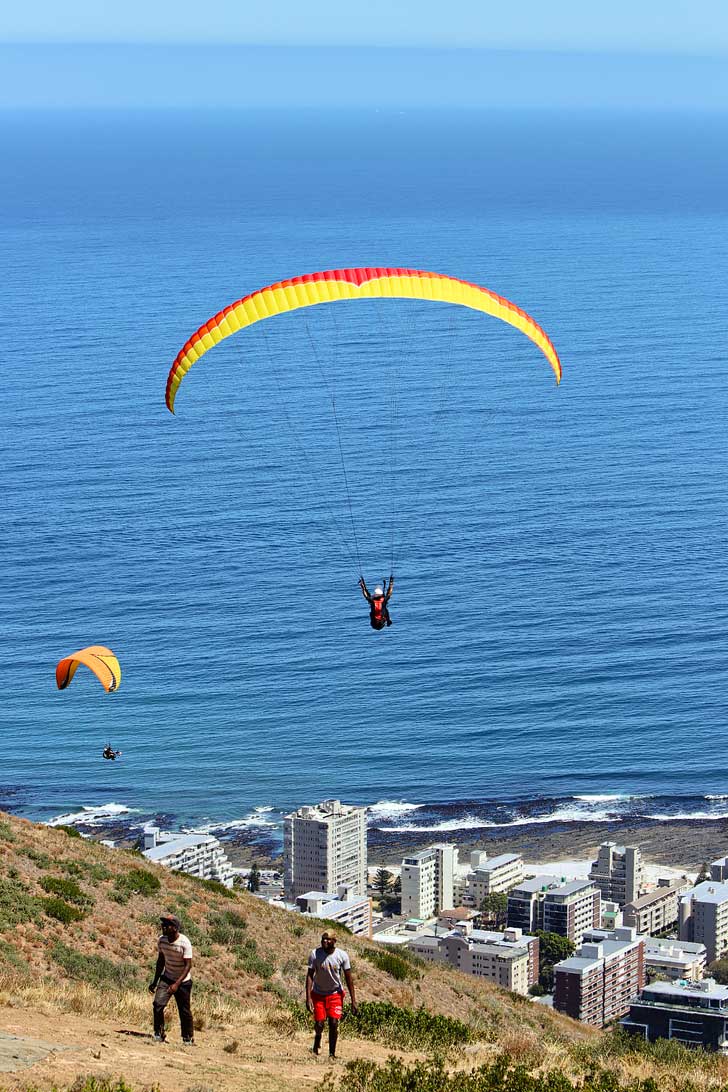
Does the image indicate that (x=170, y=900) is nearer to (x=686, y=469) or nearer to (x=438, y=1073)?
(x=438, y=1073)

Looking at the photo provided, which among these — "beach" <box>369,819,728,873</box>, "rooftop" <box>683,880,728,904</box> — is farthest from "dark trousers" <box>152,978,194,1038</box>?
"beach" <box>369,819,728,873</box>

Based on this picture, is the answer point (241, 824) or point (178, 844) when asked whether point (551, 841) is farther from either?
point (178, 844)

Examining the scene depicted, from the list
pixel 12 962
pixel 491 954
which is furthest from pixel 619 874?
pixel 12 962

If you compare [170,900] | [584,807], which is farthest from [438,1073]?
[584,807]

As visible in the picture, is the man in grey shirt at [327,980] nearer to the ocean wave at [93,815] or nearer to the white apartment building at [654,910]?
the white apartment building at [654,910]

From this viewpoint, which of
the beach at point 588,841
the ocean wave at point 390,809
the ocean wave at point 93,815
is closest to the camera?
the beach at point 588,841

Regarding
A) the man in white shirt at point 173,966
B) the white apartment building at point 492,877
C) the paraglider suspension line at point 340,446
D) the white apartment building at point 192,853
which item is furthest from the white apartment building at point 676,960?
the man in white shirt at point 173,966

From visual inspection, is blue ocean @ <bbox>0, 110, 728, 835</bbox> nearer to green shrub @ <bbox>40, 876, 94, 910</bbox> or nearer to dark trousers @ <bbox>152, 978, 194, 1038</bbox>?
green shrub @ <bbox>40, 876, 94, 910</bbox>
